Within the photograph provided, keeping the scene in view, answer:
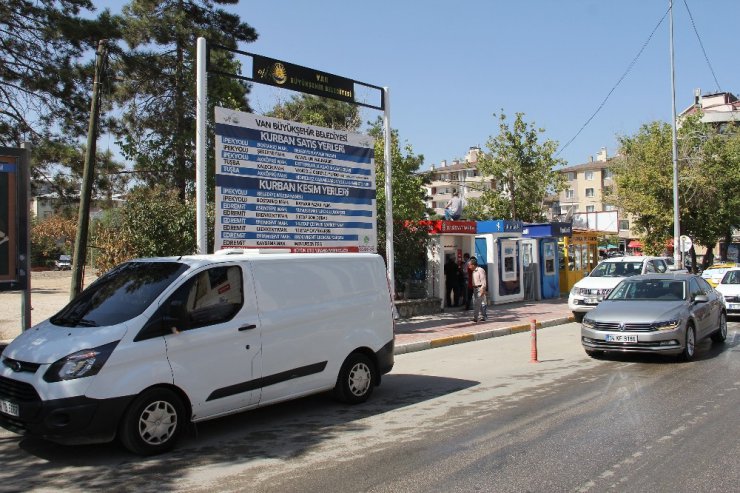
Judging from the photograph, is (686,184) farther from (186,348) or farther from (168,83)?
(186,348)

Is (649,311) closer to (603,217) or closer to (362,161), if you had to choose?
(362,161)

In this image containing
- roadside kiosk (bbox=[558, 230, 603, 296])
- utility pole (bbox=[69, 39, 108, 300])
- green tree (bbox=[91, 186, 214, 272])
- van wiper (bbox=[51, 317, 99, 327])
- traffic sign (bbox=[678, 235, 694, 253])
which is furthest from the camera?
traffic sign (bbox=[678, 235, 694, 253])

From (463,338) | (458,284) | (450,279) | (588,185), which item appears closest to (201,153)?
(463,338)

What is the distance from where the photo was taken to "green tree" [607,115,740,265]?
3491 centimetres

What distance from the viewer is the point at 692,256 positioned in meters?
39.5

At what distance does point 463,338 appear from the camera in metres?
14.0

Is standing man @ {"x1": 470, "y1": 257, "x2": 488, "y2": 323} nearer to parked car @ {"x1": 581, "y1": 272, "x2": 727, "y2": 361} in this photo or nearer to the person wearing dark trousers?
the person wearing dark trousers

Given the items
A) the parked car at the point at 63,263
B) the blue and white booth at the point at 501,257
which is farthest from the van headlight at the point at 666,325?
the parked car at the point at 63,263

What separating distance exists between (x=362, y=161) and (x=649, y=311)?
7.09 metres

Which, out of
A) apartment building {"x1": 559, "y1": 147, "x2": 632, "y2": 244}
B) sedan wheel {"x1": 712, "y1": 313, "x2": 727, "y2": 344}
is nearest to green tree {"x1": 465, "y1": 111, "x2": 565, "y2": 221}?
sedan wheel {"x1": 712, "y1": 313, "x2": 727, "y2": 344}

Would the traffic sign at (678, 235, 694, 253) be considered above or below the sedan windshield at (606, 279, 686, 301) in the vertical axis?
above

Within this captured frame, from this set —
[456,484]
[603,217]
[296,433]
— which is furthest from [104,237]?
[603,217]

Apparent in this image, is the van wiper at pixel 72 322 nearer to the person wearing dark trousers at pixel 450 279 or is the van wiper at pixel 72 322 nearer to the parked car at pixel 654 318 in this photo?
the parked car at pixel 654 318

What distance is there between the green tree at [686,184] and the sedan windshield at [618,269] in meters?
19.0
